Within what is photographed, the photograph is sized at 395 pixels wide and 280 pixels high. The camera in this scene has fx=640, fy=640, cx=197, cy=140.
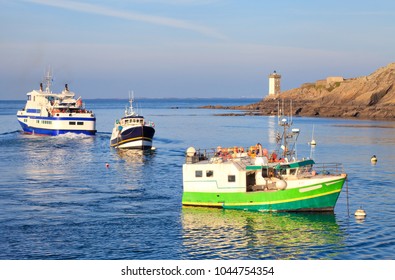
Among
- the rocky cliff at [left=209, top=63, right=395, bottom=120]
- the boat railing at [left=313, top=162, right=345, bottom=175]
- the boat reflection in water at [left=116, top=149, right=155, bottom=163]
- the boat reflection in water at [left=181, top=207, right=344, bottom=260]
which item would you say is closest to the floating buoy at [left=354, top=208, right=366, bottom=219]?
the boat reflection in water at [left=181, top=207, right=344, bottom=260]

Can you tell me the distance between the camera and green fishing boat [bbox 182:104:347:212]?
41562 millimetres

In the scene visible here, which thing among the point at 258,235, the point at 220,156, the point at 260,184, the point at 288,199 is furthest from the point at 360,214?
the point at 220,156

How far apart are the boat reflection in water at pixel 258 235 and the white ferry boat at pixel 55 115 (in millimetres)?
72916

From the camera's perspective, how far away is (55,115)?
116 meters

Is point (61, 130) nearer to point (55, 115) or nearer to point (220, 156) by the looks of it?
point (55, 115)

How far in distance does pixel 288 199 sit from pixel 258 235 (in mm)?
5764

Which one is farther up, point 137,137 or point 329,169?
point 137,137

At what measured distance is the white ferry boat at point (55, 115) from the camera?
374 ft

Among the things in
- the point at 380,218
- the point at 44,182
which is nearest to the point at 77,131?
the point at 44,182

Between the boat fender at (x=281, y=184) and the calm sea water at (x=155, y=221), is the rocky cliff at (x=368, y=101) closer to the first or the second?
the calm sea water at (x=155, y=221)

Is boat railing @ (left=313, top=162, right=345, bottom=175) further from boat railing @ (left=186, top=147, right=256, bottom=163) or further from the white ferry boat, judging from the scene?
the white ferry boat

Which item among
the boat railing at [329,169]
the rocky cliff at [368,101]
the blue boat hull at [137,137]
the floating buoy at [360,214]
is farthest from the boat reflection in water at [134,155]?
the rocky cliff at [368,101]

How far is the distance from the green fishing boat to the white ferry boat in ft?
234
